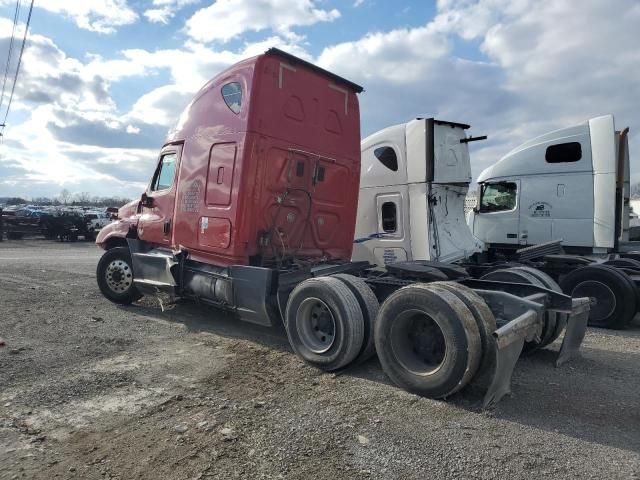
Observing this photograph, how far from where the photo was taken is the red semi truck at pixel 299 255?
159 inches

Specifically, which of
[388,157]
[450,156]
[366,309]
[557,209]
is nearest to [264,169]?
[366,309]

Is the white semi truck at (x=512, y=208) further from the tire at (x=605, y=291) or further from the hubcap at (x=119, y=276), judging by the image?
the hubcap at (x=119, y=276)

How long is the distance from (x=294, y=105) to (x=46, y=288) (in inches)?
261

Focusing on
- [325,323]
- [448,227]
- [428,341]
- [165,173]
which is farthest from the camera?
[448,227]

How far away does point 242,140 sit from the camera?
5977 millimetres

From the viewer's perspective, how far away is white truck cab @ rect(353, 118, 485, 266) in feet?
27.8

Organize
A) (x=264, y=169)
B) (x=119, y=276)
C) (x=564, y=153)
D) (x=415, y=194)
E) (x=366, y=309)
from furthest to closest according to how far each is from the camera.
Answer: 1. (x=564, y=153)
2. (x=415, y=194)
3. (x=119, y=276)
4. (x=264, y=169)
5. (x=366, y=309)

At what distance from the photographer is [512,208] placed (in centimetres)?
1084

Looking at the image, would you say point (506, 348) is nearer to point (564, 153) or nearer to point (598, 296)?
point (598, 296)

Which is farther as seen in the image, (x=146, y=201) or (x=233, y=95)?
(x=146, y=201)

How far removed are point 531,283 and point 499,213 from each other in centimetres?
566

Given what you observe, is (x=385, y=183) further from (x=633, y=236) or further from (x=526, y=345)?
(x=633, y=236)

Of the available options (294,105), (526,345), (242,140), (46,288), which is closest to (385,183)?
(294,105)

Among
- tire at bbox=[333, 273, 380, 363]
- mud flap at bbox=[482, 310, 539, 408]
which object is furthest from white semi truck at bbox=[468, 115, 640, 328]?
mud flap at bbox=[482, 310, 539, 408]
